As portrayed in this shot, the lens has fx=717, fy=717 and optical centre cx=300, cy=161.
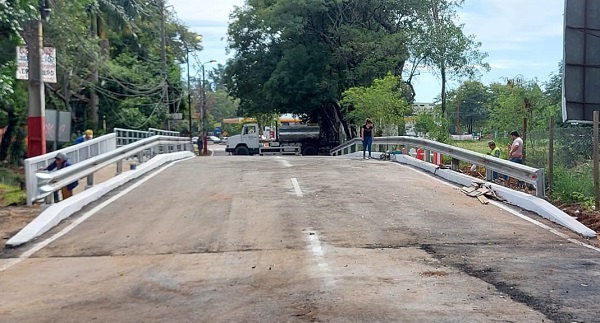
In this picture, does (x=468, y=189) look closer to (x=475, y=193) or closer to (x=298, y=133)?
(x=475, y=193)

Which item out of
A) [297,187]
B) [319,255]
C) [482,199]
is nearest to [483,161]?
[482,199]

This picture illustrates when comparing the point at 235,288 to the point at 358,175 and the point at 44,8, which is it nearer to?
the point at 358,175

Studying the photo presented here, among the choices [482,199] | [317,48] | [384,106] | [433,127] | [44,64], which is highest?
[317,48]

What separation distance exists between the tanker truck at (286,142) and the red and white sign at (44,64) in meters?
32.1

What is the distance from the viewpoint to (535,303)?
22.0ft

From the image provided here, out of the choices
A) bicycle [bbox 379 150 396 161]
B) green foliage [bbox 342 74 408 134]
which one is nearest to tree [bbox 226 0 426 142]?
green foliage [bbox 342 74 408 134]

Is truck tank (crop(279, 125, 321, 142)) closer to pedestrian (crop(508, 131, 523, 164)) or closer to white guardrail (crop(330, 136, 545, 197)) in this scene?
white guardrail (crop(330, 136, 545, 197))

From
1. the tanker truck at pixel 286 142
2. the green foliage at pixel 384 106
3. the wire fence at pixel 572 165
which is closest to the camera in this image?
the wire fence at pixel 572 165

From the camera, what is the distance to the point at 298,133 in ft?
166

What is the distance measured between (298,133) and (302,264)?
139ft

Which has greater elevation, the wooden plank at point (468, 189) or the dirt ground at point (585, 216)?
the wooden plank at point (468, 189)

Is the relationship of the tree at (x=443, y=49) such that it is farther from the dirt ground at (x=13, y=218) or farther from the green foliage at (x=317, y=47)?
the dirt ground at (x=13, y=218)

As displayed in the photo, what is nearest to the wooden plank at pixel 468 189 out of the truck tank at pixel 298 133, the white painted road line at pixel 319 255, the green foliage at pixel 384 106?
the white painted road line at pixel 319 255

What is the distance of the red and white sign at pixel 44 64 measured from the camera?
1682 centimetres
